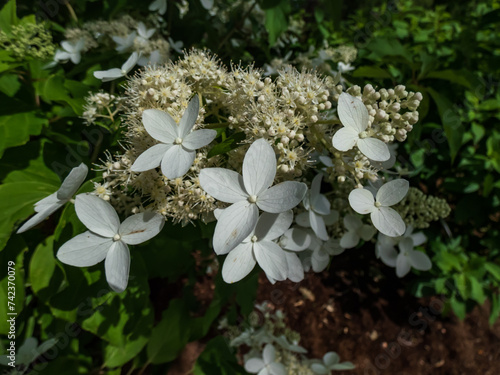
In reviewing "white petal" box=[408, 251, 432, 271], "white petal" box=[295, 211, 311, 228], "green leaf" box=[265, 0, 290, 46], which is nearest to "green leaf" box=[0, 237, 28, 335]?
"white petal" box=[295, 211, 311, 228]

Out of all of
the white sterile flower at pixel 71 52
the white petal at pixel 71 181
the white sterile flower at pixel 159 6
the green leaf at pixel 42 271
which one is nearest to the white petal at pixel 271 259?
the white petal at pixel 71 181

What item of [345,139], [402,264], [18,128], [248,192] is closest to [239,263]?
[248,192]

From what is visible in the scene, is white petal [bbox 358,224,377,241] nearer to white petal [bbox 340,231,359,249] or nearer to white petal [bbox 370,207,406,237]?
white petal [bbox 340,231,359,249]

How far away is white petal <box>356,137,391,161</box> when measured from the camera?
77 centimetres

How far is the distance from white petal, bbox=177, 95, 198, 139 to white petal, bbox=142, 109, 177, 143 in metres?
0.02

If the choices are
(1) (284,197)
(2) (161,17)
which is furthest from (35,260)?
(2) (161,17)

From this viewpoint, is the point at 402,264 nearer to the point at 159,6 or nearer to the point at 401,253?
the point at 401,253

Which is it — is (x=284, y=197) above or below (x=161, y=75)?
below

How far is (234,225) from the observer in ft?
2.36

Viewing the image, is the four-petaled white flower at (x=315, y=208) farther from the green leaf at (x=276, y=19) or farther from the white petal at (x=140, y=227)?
the green leaf at (x=276, y=19)

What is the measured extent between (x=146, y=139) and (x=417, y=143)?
2.07 metres

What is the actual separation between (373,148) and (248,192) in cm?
33

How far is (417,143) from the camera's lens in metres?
2.29

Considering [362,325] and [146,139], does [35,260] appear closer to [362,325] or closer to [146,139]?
[146,139]
